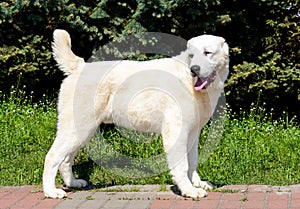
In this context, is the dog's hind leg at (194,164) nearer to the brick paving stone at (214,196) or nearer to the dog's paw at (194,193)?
the brick paving stone at (214,196)

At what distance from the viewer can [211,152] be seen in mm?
6512

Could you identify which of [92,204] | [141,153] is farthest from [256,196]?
[141,153]

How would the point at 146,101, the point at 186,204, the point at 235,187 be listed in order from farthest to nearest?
the point at 235,187 → the point at 146,101 → the point at 186,204

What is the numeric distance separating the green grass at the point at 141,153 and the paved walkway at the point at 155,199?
0.42 metres

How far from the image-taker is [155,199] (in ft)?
16.3

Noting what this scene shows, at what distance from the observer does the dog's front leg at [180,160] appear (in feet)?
16.3

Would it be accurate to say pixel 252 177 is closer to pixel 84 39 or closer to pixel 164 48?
pixel 164 48

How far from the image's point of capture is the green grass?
5.91 m

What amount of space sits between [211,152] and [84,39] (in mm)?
2651

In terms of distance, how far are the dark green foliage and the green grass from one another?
395 mm

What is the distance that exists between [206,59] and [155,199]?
52.4 inches

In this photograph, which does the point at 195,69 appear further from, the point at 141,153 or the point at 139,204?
the point at 141,153

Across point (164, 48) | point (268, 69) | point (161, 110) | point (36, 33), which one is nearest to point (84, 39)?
point (36, 33)

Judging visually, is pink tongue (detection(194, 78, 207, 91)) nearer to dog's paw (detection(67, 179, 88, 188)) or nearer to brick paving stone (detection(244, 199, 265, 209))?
brick paving stone (detection(244, 199, 265, 209))
